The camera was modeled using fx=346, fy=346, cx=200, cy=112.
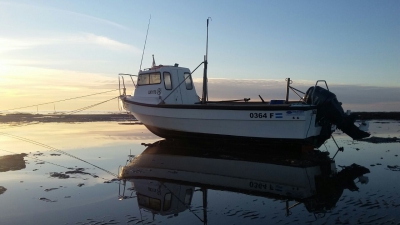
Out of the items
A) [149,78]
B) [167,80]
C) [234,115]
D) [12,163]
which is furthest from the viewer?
[149,78]

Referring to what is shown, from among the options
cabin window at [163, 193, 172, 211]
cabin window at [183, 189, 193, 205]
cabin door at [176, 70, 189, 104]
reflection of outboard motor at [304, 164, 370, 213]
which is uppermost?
cabin door at [176, 70, 189, 104]

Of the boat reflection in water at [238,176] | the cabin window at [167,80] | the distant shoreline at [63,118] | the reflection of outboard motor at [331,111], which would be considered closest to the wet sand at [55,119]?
the distant shoreline at [63,118]

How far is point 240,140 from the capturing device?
13.4 m

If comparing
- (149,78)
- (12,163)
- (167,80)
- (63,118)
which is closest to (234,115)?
(167,80)

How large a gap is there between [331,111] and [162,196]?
786 cm

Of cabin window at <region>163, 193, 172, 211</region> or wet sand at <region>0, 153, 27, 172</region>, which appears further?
wet sand at <region>0, 153, 27, 172</region>

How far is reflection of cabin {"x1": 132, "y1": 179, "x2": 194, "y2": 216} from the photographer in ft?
21.2

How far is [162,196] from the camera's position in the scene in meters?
7.21

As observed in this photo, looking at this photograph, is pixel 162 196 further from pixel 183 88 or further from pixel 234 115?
pixel 183 88

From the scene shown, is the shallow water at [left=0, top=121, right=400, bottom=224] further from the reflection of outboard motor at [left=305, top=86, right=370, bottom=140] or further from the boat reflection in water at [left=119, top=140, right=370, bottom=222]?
the reflection of outboard motor at [left=305, top=86, right=370, bottom=140]

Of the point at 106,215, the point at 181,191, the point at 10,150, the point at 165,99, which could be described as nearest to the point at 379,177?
the point at 181,191

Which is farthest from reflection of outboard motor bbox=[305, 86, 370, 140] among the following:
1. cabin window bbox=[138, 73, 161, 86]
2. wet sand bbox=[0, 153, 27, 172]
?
wet sand bbox=[0, 153, 27, 172]

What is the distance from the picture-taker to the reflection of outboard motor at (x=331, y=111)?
12.5 meters

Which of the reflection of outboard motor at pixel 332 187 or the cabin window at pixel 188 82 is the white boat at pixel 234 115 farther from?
the reflection of outboard motor at pixel 332 187
